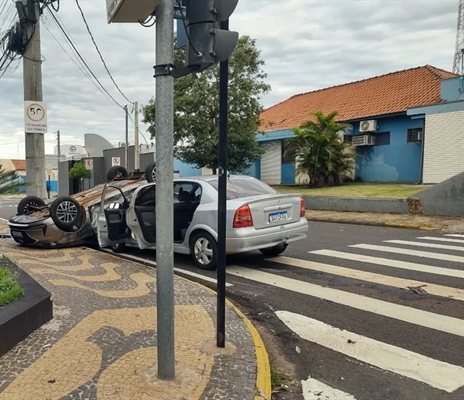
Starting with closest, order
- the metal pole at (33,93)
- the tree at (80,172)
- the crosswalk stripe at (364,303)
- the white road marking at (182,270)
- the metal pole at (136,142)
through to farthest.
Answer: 1. the crosswalk stripe at (364,303)
2. the white road marking at (182,270)
3. the metal pole at (33,93)
4. the metal pole at (136,142)
5. the tree at (80,172)

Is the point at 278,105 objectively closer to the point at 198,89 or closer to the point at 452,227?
the point at 198,89

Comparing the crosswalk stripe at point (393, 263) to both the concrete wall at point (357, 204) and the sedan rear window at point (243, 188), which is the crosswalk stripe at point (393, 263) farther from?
the concrete wall at point (357, 204)

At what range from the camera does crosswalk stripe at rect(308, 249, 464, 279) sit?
22.5ft

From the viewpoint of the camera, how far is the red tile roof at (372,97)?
2120 cm

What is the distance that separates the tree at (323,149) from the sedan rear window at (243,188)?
13.1m

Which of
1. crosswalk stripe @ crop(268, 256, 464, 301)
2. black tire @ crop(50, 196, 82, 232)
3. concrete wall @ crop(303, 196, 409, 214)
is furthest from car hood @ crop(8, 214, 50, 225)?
concrete wall @ crop(303, 196, 409, 214)

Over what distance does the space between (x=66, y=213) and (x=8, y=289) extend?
16.3ft

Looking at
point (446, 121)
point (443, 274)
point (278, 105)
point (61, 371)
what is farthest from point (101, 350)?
point (278, 105)

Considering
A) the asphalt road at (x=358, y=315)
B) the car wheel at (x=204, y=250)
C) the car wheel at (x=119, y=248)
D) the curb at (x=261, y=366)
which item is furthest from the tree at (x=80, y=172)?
the curb at (x=261, y=366)

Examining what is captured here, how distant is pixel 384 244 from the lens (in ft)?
31.4

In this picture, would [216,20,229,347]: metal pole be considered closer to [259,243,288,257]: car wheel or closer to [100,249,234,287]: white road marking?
[100,249,234,287]: white road marking

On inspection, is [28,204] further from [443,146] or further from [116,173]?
[443,146]

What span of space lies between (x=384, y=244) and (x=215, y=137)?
41.9 ft

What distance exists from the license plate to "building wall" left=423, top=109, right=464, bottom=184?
1303cm
